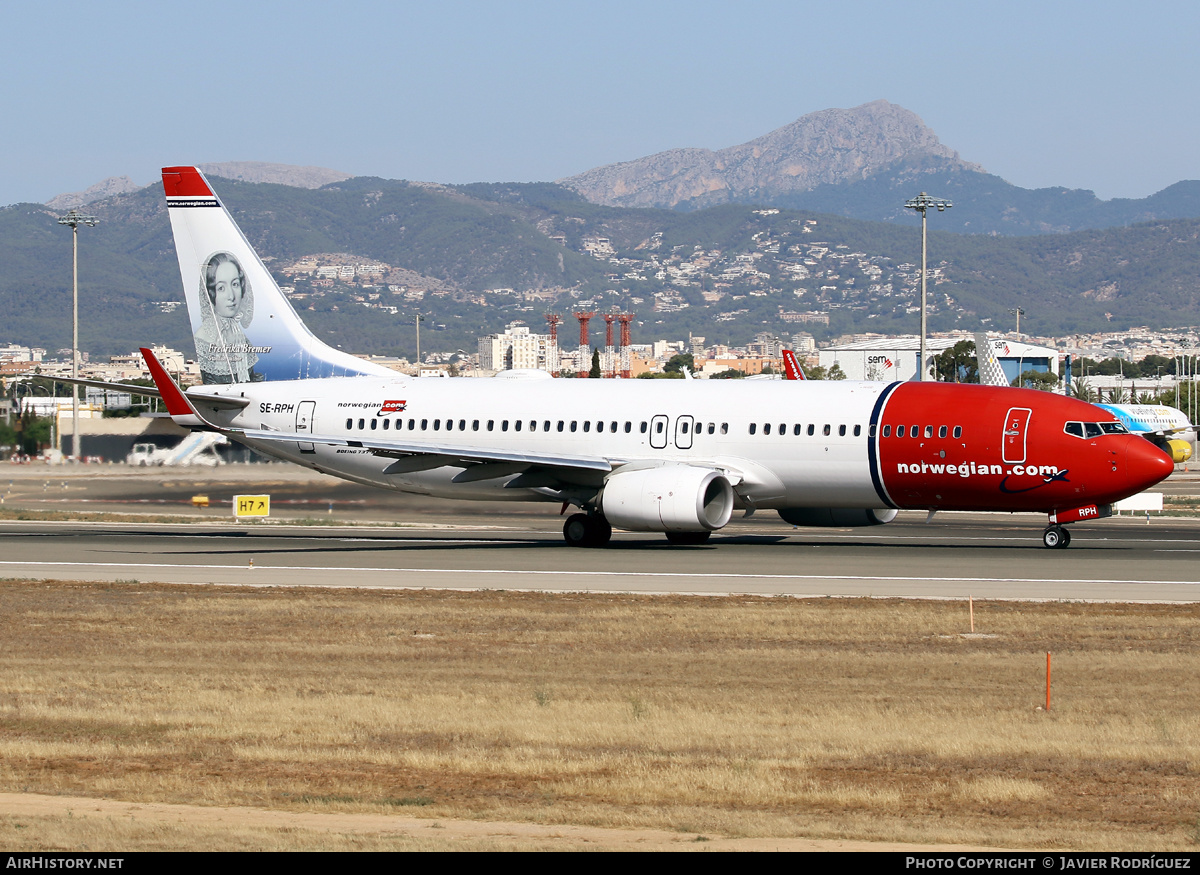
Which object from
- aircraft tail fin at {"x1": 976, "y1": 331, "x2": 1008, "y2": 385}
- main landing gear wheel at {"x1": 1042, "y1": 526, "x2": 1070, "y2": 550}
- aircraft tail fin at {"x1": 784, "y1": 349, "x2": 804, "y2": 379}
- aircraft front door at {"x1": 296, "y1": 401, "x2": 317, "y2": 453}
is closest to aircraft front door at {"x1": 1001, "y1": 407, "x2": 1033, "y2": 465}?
main landing gear wheel at {"x1": 1042, "y1": 526, "x2": 1070, "y2": 550}

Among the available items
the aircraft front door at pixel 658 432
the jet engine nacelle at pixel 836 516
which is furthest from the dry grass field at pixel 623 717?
the aircraft front door at pixel 658 432

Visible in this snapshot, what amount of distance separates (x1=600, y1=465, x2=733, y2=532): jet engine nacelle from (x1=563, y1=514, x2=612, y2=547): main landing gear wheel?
1641mm

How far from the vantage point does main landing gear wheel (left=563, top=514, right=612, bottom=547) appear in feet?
126

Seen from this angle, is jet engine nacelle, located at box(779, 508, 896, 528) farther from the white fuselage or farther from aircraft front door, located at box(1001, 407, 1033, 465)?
aircraft front door, located at box(1001, 407, 1033, 465)

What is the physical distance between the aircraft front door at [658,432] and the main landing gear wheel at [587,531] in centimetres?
247

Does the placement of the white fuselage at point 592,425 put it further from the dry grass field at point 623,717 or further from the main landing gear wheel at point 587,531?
the dry grass field at point 623,717

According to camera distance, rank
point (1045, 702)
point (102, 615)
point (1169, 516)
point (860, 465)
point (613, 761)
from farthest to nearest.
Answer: point (1169, 516) < point (860, 465) < point (102, 615) < point (1045, 702) < point (613, 761)

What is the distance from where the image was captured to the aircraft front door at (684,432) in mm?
37719

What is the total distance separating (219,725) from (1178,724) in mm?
10637

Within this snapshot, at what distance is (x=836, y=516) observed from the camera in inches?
1505

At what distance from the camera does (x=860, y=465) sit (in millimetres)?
35906

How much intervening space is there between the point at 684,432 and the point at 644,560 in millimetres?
4457

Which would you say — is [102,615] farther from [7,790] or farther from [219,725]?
[7,790]
